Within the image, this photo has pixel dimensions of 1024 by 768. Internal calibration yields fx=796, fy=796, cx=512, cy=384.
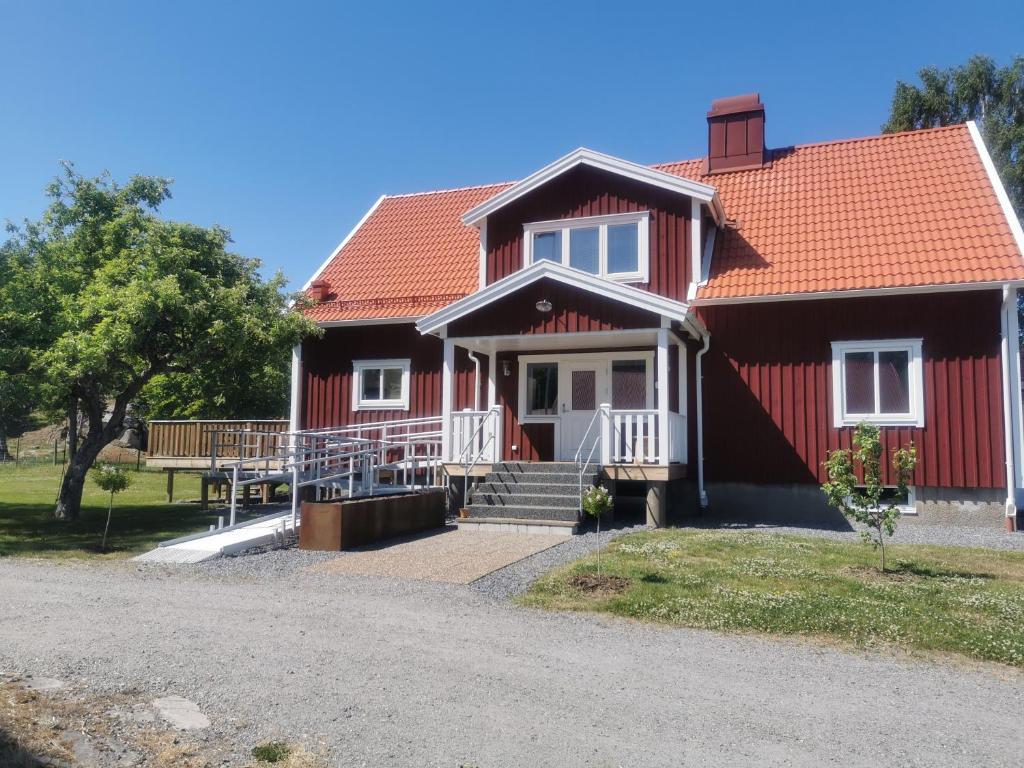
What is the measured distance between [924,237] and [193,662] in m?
14.3

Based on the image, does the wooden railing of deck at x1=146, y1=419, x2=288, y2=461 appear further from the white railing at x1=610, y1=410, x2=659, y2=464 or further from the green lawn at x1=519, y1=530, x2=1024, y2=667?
the green lawn at x1=519, y1=530, x2=1024, y2=667

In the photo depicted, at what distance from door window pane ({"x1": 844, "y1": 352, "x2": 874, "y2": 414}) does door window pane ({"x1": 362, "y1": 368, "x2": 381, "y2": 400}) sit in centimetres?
1000

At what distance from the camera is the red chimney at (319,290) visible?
63.3 ft

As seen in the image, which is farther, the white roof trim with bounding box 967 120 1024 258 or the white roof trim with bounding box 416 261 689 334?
the white roof trim with bounding box 967 120 1024 258

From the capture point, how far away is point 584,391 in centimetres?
1623

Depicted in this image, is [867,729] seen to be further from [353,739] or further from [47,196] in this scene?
[47,196]

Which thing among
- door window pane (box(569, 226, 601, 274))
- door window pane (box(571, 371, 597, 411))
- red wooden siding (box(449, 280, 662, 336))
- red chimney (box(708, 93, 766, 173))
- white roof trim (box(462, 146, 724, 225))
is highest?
red chimney (box(708, 93, 766, 173))

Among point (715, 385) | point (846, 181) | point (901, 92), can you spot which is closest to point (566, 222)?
point (715, 385)

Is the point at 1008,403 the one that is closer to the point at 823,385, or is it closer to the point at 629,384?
the point at 823,385

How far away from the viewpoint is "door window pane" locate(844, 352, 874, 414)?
14.3m

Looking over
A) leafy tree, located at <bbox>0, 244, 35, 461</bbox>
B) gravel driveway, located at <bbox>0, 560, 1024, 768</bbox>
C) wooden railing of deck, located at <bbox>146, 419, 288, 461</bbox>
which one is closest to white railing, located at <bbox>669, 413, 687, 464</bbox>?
gravel driveway, located at <bbox>0, 560, 1024, 768</bbox>

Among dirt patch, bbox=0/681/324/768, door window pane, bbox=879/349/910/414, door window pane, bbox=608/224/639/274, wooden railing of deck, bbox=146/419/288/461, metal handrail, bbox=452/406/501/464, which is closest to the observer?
dirt patch, bbox=0/681/324/768

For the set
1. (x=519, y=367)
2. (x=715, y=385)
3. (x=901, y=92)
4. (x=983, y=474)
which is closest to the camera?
(x=983, y=474)

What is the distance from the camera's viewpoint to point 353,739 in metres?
4.58
